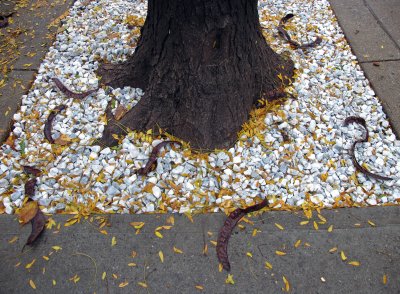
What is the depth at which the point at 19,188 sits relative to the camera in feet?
7.56

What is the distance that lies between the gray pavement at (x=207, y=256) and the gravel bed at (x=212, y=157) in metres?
0.12

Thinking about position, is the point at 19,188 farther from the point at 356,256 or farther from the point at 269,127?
the point at 356,256

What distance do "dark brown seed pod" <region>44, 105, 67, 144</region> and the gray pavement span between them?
65 centimetres

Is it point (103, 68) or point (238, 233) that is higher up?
point (103, 68)

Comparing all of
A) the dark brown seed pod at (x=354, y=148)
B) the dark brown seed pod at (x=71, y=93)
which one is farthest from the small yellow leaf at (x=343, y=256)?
the dark brown seed pod at (x=71, y=93)

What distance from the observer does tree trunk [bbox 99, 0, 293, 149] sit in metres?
2.22

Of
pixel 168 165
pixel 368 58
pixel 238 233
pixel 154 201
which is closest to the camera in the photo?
pixel 238 233

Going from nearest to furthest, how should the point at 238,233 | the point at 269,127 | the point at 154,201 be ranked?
1. the point at 238,233
2. the point at 154,201
3. the point at 269,127

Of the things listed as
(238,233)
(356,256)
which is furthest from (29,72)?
(356,256)

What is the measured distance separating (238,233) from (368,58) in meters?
2.26

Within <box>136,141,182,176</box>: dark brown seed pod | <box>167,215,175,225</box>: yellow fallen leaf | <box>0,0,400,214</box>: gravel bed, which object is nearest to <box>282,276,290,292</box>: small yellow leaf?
<box>0,0,400,214</box>: gravel bed

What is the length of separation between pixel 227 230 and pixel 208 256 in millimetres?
197

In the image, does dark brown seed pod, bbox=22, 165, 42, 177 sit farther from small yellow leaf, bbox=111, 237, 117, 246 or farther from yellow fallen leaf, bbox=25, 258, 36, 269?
small yellow leaf, bbox=111, 237, 117, 246

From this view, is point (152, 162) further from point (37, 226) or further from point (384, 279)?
point (384, 279)
